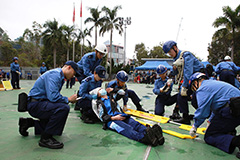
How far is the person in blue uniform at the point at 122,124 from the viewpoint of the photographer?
7.67ft

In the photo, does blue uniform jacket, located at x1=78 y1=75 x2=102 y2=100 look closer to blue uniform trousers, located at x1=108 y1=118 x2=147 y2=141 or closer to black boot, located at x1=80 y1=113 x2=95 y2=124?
black boot, located at x1=80 y1=113 x2=95 y2=124

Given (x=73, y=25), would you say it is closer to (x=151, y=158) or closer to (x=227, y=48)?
(x=227, y=48)

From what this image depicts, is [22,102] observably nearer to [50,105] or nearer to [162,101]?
[50,105]

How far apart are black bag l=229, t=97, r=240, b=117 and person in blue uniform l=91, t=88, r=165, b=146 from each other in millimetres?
889

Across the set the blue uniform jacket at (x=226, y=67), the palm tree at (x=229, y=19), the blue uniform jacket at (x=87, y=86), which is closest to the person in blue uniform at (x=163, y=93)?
the blue uniform jacket at (x=87, y=86)

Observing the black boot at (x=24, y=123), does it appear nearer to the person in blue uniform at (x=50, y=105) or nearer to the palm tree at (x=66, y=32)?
the person in blue uniform at (x=50, y=105)

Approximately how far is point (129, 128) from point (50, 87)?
1.28 metres

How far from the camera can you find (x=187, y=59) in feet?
11.2

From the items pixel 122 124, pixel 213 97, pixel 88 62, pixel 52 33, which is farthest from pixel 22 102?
pixel 52 33

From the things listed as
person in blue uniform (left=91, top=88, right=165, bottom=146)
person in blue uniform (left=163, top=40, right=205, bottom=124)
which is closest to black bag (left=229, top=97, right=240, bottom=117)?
person in blue uniform (left=91, top=88, right=165, bottom=146)

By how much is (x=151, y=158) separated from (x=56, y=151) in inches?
44.4

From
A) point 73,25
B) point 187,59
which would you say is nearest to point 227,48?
point 73,25

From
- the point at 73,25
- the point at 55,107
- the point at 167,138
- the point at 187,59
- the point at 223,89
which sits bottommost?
the point at 167,138

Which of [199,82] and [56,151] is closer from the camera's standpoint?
[56,151]
